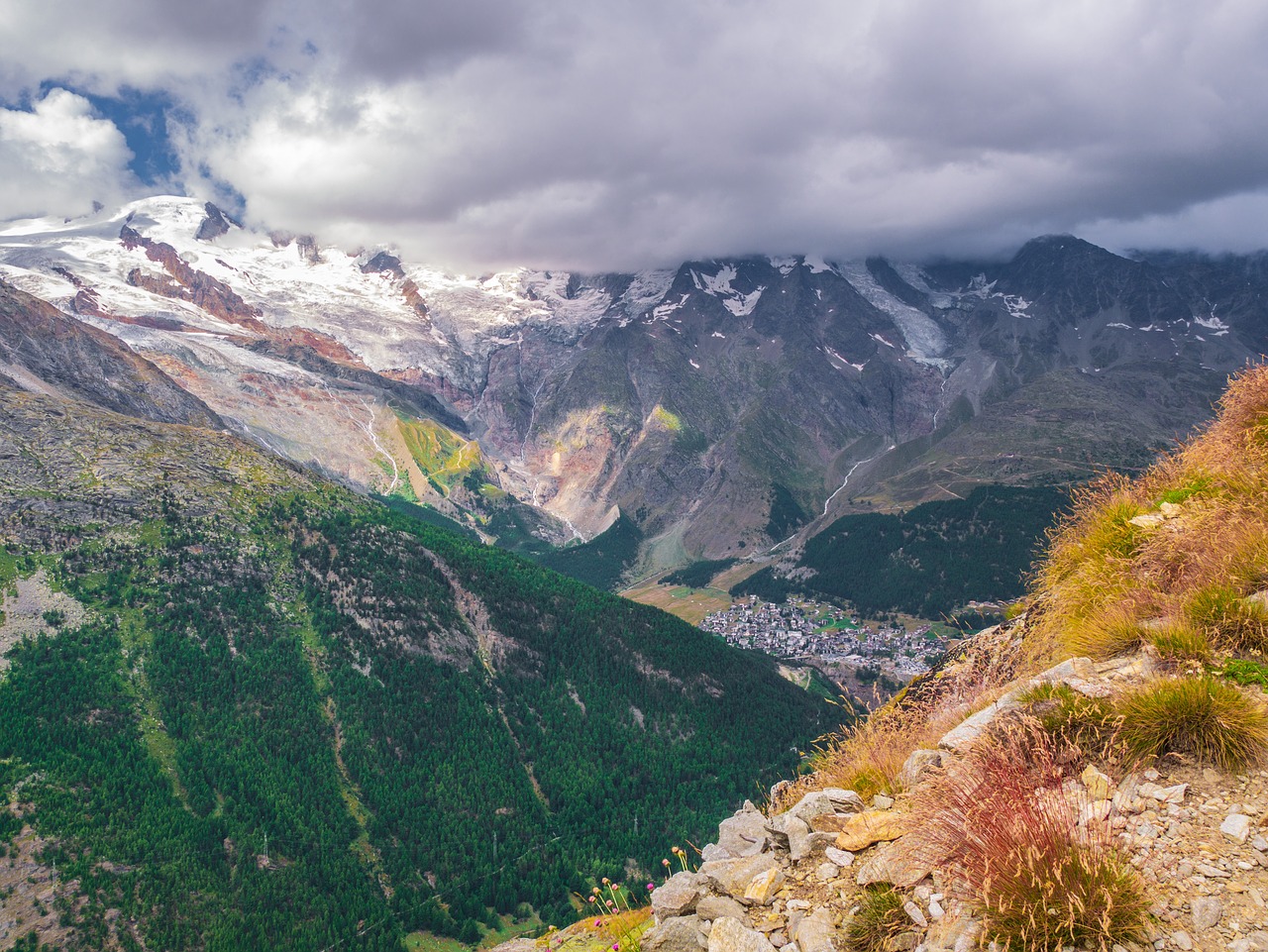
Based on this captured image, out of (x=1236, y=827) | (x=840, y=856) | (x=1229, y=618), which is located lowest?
(x=840, y=856)

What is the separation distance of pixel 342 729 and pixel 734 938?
128m

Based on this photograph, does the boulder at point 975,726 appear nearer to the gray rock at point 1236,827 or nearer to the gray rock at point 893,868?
the gray rock at point 893,868

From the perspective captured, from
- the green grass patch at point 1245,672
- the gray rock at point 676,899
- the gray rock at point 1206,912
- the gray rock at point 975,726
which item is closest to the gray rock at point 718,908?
the gray rock at point 676,899

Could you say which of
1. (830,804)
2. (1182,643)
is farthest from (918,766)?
(1182,643)

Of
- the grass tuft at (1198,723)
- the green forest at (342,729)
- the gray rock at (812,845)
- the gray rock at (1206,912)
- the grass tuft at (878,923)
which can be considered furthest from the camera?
the green forest at (342,729)

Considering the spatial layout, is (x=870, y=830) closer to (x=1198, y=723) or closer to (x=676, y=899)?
(x=676, y=899)

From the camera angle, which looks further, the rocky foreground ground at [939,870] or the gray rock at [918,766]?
the gray rock at [918,766]

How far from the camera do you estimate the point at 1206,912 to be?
16.4 ft

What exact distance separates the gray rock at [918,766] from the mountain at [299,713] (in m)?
101

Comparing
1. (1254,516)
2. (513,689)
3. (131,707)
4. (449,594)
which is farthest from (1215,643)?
(449,594)

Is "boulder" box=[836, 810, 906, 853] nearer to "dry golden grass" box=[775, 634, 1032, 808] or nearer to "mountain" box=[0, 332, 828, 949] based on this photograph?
"dry golden grass" box=[775, 634, 1032, 808]

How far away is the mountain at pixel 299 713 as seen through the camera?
86875mm

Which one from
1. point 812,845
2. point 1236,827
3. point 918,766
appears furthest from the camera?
point 918,766

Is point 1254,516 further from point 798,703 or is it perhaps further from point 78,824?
point 798,703
